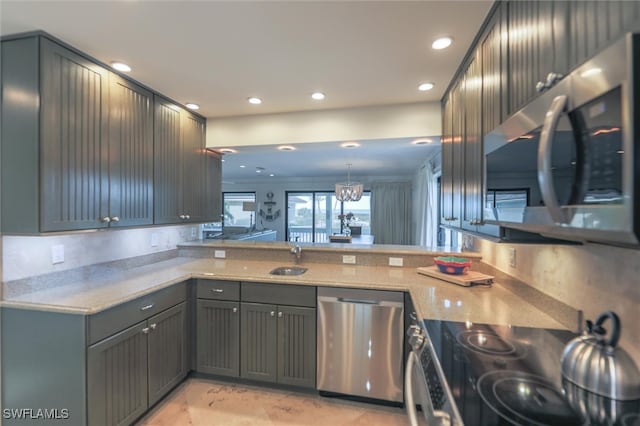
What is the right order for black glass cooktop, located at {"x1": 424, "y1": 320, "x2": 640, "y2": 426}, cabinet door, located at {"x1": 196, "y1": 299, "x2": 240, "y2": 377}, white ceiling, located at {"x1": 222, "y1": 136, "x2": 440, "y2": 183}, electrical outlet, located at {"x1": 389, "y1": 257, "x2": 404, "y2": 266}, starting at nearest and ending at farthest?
black glass cooktop, located at {"x1": 424, "y1": 320, "x2": 640, "y2": 426}
cabinet door, located at {"x1": 196, "y1": 299, "x2": 240, "y2": 377}
electrical outlet, located at {"x1": 389, "y1": 257, "x2": 404, "y2": 266}
white ceiling, located at {"x1": 222, "y1": 136, "x2": 440, "y2": 183}

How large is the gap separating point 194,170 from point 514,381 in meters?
2.99

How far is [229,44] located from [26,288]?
76.9 inches

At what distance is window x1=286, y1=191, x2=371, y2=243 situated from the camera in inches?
332

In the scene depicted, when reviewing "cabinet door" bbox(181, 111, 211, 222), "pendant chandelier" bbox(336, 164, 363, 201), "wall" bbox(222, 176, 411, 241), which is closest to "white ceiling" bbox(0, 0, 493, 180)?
"cabinet door" bbox(181, 111, 211, 222)

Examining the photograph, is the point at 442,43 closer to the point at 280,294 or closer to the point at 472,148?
→ the point at 472,148

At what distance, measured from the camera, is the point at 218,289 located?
7.82 feet

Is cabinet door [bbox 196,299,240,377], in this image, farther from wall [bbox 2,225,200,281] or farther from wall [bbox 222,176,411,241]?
→ wall [bbox 222,176,411,241]

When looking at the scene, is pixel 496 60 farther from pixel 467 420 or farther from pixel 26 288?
pixel 26 288

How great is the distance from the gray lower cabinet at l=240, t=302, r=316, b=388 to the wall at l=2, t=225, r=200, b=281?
118 cm

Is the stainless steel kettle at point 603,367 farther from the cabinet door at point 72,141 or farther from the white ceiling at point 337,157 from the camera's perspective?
the white ceiling at point 337,157

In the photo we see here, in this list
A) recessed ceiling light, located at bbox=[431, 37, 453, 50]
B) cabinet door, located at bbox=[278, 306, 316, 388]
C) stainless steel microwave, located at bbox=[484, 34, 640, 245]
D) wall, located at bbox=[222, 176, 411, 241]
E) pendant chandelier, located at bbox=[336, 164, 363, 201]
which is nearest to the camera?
stainless steel microwave, located at bbox=[484, 34, 640, 245]

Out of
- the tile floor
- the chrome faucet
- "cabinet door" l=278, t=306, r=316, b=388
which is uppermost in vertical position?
the chrome faucet

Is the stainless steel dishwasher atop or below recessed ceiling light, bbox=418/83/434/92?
below

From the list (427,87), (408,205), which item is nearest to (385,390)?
(427,87)
